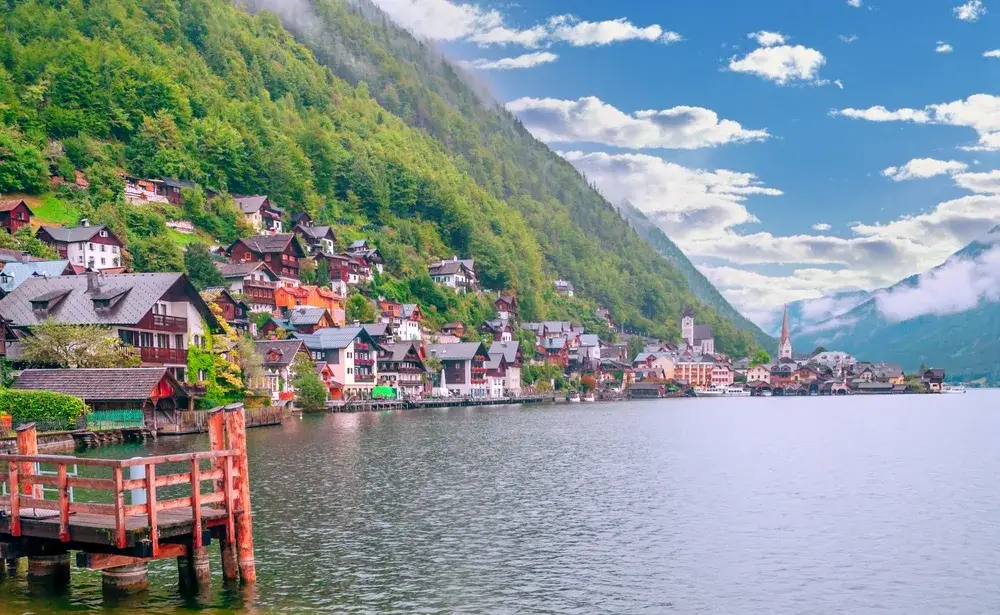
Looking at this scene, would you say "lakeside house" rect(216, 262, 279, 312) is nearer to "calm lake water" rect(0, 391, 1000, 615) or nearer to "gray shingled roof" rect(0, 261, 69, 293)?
"gray shingled roof" rect(0, 261, 69, 293)

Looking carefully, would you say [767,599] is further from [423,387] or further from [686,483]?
[423,387]

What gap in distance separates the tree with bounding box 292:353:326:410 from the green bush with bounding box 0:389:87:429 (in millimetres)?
47047

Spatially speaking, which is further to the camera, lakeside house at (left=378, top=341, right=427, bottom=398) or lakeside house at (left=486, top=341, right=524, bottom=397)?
lakeside house at (left=486, top=341, right=524, bottom=397)

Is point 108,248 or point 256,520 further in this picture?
point 108,248

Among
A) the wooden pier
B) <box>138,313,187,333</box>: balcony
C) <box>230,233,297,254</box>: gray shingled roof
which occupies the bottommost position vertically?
the wooden pier

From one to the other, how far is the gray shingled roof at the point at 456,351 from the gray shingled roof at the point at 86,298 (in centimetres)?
8253

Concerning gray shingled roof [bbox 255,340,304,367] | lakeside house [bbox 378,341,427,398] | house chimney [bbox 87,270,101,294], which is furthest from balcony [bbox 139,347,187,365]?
lakeside house [bbox 378,341,427,398]

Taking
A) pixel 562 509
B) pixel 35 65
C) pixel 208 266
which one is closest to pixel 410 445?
pixel 562 509

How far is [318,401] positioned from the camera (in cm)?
11694

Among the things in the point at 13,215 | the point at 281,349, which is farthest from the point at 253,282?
the point at 13,215

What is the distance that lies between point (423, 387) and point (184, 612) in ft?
445

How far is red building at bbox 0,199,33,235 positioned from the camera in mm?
120562

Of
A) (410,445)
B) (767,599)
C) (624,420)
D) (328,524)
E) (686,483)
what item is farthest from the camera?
(624,420)

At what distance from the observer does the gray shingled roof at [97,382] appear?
232 feet
